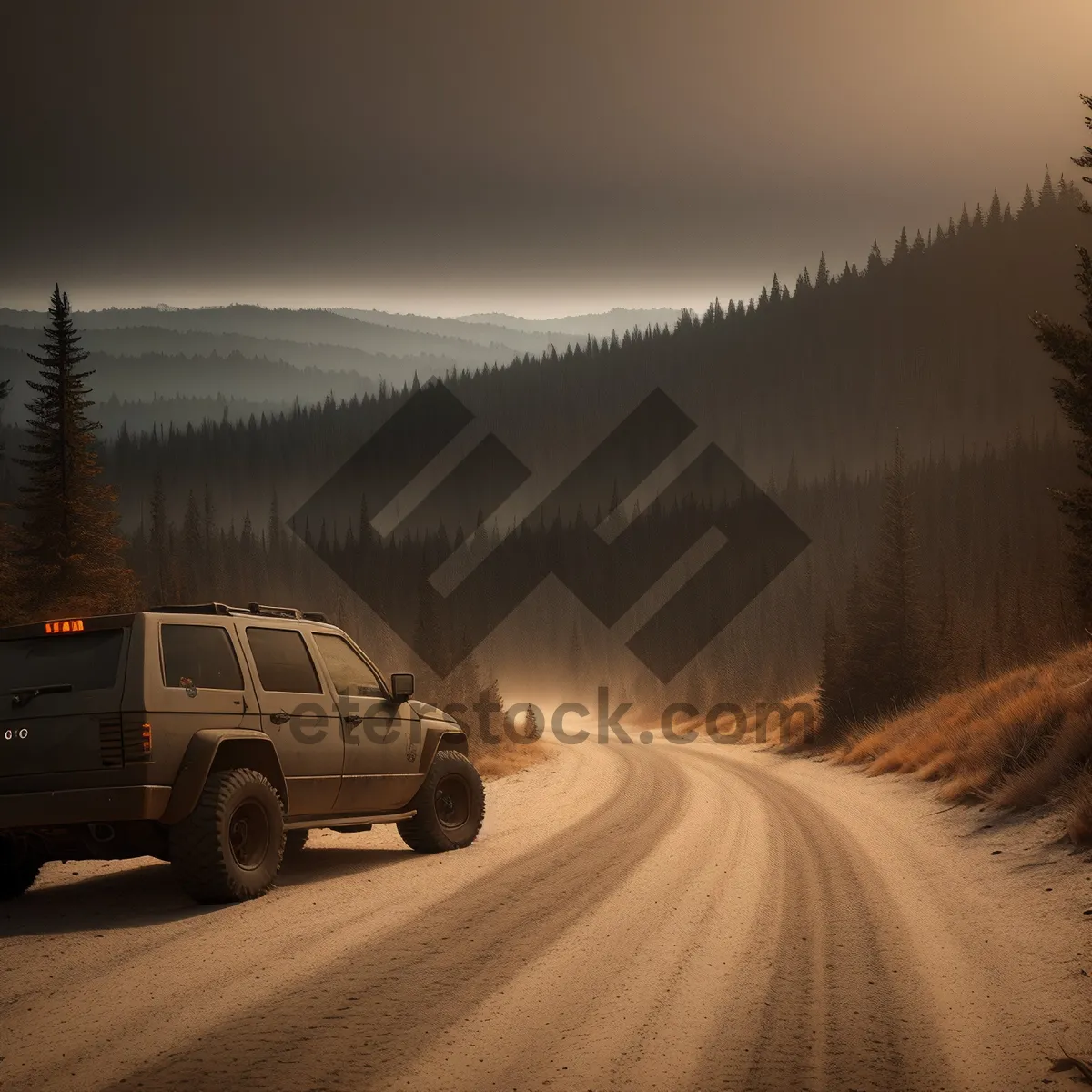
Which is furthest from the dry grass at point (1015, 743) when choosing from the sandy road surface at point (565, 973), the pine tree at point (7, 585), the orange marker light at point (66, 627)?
the pine tree at point (7, 585)

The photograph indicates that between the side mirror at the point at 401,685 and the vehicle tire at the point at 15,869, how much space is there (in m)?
3.46

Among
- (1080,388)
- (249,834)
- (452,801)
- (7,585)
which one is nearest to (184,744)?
(249,834)

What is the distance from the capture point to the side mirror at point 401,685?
11.3m

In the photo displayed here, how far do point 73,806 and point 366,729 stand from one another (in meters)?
3.21

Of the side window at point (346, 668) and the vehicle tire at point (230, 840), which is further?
the side window at point (346, 668)

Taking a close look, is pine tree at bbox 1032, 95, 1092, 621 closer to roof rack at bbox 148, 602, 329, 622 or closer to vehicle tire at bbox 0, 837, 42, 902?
roof rack at bbox 148, 602, 329, 622

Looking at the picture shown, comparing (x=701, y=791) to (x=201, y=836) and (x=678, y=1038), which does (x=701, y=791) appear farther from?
(x=678, y=1038)

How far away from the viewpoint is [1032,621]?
408 feet

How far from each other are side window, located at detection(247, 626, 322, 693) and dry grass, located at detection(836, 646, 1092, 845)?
714 centimetres

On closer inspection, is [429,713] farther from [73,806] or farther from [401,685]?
[73,806]

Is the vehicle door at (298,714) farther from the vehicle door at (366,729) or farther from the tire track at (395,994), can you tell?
the tire track at (395,994)

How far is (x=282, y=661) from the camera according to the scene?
10.6 metres

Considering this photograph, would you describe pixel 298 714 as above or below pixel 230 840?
above

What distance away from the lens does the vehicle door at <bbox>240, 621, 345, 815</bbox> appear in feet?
32.9
